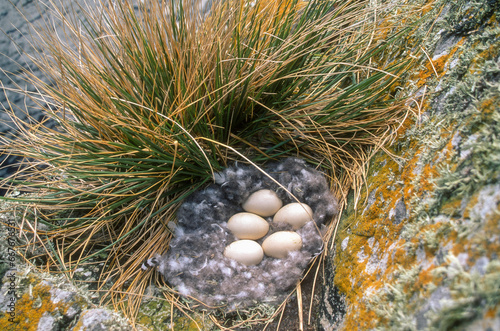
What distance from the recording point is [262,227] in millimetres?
1342

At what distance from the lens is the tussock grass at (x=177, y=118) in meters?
1.27

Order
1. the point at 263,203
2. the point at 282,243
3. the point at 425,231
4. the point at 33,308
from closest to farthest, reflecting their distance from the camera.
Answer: the point at 425,231 < the point at 33,308 < the point at 282,243 < the point at 263,203

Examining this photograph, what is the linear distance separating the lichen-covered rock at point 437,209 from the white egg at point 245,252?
0.27 m

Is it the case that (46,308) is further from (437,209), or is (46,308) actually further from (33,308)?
(437,209)

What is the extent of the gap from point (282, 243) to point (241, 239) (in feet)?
0.61

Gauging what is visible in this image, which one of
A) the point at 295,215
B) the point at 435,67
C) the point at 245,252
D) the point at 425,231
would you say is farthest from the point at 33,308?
the point at 435,67

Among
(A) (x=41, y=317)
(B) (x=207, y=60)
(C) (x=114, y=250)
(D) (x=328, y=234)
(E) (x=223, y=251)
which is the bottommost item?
(D) (x=328, y=234)

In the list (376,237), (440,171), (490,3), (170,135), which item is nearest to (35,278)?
(170,135)

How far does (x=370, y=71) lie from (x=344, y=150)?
398mm

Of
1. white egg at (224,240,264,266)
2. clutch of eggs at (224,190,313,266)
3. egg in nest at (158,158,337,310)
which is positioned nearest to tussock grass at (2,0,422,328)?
egg in nest at (158,158,337,310)

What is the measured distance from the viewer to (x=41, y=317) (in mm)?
1084

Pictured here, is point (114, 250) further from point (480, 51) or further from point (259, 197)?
point (480, 51)

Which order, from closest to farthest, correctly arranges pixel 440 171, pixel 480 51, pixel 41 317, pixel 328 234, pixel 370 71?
1. pixel 440 171
2. pixel 480 51
3. pixel 41 317
4. pixel 328 234
5. pixel 370 71

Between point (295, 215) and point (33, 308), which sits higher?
point (33, 308)
